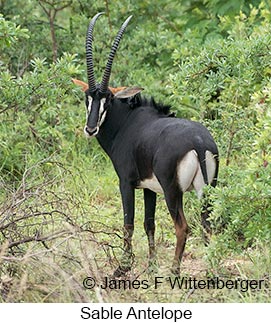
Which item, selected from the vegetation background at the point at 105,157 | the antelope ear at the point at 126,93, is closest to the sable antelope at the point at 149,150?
the antelope ear at the point at 126,93

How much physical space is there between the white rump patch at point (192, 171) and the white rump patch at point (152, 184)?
253 millimetres

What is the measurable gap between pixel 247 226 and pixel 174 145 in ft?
2.57

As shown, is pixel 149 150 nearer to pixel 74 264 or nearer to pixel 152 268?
pixel 152 268

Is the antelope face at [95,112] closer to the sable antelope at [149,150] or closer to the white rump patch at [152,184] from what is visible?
the sable antelope at [149,150]

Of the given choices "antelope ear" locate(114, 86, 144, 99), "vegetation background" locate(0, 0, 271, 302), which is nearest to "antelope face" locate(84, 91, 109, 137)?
"antelope ear" locate(114, 86, 144, 99)

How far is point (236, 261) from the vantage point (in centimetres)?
730

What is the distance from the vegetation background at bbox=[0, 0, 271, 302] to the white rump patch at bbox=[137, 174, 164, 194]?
0.32 m

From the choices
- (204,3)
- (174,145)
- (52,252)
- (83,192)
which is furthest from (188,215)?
(204,3)

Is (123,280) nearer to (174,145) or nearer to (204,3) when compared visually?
(174,145)

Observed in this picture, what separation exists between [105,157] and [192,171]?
3.41 metres

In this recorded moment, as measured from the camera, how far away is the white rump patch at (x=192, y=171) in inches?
270

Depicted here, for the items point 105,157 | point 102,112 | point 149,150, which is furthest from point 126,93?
point 105,157

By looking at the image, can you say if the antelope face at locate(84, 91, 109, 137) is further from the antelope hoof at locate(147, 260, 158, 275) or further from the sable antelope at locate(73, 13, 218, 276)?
the antelope hoof at locate(147, 260, 158, 275)

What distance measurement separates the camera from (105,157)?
33.5 ft
